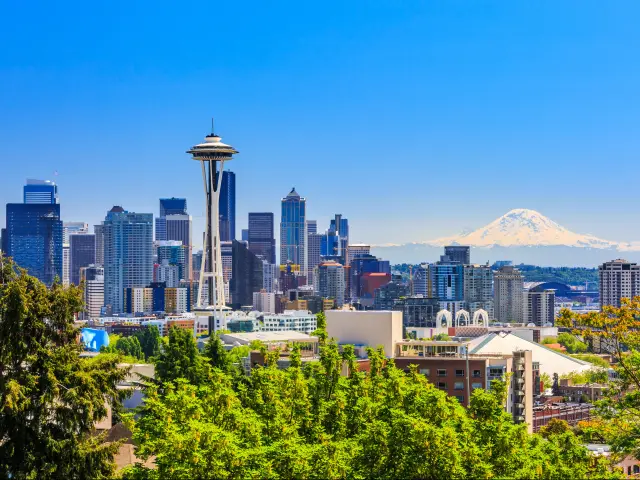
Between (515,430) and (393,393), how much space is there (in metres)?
7.47

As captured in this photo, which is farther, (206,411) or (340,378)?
(340,378)

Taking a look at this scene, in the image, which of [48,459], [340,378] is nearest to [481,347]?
[340,378]

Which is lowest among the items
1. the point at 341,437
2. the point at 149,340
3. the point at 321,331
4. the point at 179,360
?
the point at 149,340

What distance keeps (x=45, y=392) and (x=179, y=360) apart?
33.8m

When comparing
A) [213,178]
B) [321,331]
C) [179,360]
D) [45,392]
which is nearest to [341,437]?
[321,331]

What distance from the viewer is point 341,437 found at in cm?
4191

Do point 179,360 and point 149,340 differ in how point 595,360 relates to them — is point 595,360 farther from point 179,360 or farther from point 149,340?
point 179,360

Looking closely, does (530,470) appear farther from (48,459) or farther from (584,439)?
(48,459)

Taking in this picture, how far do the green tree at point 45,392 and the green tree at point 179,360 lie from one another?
1092 inches

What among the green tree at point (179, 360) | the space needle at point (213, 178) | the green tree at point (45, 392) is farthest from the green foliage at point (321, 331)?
the space needle at point (213, 178)

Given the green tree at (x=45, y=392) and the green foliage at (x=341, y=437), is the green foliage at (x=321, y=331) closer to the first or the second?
the green foliage at (x=341, y=437)

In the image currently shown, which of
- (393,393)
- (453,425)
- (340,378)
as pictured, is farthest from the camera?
(340,378)

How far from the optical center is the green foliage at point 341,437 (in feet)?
114

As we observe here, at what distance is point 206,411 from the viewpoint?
1626 inches
